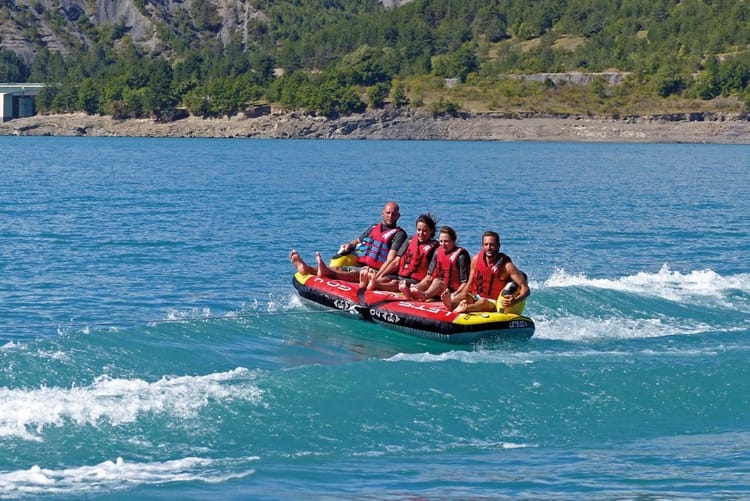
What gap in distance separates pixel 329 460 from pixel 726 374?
5593mm

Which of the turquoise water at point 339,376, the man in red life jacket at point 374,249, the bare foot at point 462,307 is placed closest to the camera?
the turquoise water at point 339,376

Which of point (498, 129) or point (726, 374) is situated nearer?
point (726, 374)

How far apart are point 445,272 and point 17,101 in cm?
12366

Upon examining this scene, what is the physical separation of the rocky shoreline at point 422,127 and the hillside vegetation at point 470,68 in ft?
4.65

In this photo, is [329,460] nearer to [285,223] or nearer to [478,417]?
[478,417]

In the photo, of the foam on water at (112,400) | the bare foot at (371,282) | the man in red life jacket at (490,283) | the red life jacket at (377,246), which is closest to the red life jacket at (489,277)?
the man in red life jacket at (490,283)

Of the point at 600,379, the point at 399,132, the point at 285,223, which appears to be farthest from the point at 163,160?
the point at 600,379

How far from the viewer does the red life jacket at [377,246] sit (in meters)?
18.3

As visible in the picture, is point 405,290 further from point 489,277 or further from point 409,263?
point 489,277

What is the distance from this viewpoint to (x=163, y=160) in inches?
2719

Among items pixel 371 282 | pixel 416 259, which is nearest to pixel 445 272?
pixel 416 259

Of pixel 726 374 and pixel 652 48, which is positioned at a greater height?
pixel 652 48

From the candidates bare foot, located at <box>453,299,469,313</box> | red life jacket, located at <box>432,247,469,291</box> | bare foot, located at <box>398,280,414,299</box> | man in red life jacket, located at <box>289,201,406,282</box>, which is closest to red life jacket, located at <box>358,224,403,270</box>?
man in red life jacket, located at <box>289,201,406,282</box>

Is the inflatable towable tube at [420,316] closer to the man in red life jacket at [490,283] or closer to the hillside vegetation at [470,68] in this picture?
the man in red life jacket at [490,283]
